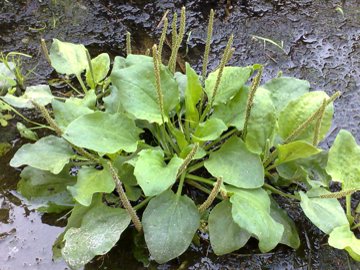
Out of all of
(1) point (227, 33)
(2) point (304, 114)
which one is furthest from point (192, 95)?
(1) point (227, 33)

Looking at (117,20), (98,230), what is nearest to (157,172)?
(98,230)

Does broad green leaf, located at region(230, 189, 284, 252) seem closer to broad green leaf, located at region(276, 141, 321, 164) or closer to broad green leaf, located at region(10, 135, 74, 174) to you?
broad green leaf, located at region(276, 141, 321, 164)

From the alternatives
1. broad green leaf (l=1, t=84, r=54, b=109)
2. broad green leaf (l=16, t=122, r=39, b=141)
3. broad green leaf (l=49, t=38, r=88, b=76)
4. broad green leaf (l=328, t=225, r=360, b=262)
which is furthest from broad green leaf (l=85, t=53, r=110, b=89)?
broad green leaf (l=328, t=225, r=360, b=262)

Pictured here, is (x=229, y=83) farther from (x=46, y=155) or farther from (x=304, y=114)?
(x=46, y=155)

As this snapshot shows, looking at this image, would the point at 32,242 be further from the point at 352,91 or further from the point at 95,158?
the point at 352,91

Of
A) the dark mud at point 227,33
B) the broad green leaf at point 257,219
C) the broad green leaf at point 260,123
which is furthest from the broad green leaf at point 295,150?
the dark mud at point 227,33

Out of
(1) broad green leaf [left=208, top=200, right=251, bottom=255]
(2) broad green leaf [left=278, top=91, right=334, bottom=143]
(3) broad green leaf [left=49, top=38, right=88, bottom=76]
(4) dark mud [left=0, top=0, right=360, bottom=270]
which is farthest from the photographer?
(4) dark mud [left=0, top=0, right=360, bottom=270]
